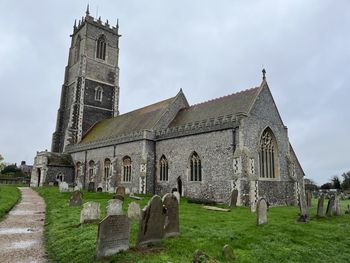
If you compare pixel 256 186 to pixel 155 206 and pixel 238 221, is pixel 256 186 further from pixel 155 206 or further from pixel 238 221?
pixel 155 206

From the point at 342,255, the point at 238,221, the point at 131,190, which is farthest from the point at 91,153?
the point at 342,255

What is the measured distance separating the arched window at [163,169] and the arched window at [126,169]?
3.13 meters

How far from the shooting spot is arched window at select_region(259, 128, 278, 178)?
19.8m

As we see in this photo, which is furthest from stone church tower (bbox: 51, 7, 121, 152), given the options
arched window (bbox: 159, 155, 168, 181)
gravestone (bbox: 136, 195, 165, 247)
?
gravestone (bbox: 136, 195, 165, 247)

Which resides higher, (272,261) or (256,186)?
(256,186)

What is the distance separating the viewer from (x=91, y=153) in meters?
30.1

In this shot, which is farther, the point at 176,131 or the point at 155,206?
the point at 176,131

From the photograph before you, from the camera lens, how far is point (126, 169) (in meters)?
25.2

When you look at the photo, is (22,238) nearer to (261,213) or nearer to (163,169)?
(261,213)

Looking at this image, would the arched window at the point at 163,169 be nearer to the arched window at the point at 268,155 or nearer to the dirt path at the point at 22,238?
the arched window at the point at 268,155

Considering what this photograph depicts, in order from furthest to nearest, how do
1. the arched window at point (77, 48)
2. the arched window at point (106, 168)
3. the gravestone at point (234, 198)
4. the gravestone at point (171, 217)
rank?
1. the arched window at point (77, 48)
2. the arched window at point (106, 168)
3. the gravestone at point (234, 198)
4. the gravestone at point (171, 217)

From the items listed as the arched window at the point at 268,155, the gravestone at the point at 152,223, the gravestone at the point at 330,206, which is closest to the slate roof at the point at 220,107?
the arched window at the point at 268,155

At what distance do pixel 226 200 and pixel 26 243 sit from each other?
40.8 ft

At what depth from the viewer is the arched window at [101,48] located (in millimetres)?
40312
